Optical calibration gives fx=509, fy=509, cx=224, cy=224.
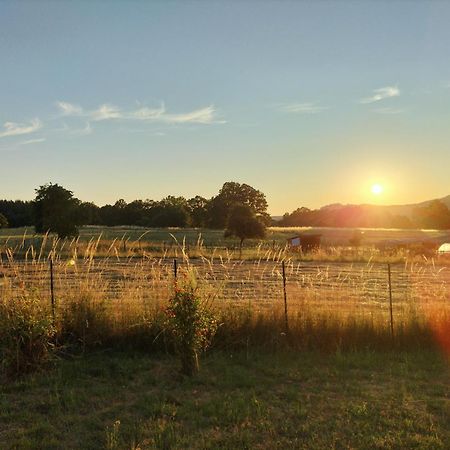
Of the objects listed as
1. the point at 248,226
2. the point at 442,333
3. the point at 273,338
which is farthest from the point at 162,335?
the point at 248,226

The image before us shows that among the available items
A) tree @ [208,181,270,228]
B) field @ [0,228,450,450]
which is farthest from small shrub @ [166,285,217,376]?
tree @ [208,181,270,228]

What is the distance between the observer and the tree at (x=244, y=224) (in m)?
38.7

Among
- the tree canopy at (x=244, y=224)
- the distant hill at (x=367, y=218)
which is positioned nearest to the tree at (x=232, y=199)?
the distant hill at (x=367, y=218)

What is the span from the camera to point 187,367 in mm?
6969

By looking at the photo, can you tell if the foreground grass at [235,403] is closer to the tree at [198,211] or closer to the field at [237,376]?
the field at [237,376]

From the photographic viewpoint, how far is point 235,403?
5859 millimetres

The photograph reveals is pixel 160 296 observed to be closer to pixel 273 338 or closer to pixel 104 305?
pixel 104 305

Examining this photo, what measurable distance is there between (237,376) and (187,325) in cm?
96

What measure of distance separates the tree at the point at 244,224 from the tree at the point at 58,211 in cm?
1130

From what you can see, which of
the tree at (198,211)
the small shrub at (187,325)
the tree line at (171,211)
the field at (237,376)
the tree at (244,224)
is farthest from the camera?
the tree at (198,211)

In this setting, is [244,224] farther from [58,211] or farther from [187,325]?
[187,325]

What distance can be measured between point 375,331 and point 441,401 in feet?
8.88

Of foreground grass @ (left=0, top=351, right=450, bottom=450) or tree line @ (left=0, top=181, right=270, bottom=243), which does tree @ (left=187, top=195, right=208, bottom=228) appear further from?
foreground grass @ (left=0, top=351, right=450, bottom=450)

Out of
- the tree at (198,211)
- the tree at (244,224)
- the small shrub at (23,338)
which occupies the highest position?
the tree at (198,211)
